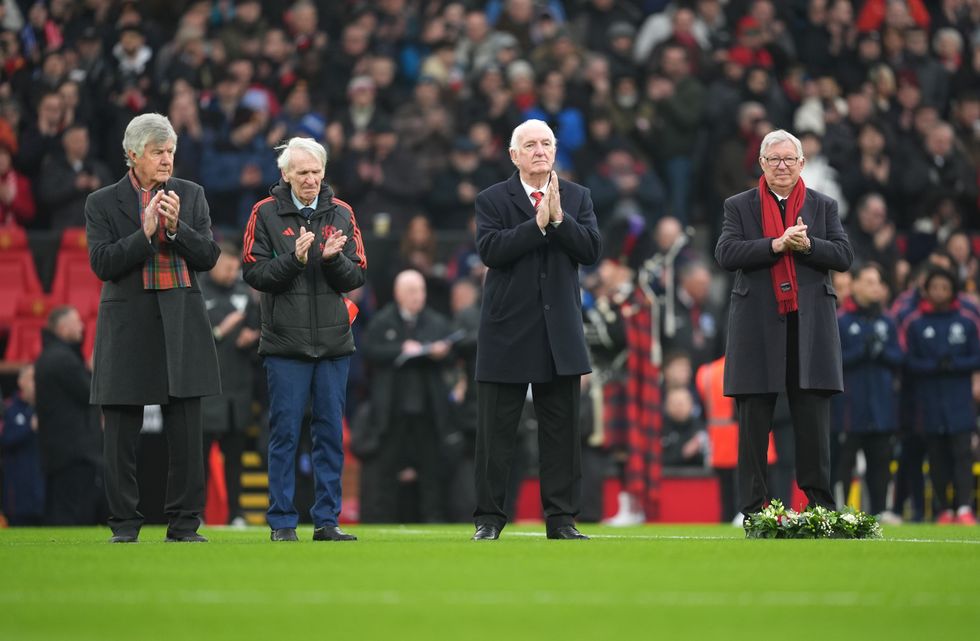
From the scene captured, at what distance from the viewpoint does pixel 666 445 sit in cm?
1792

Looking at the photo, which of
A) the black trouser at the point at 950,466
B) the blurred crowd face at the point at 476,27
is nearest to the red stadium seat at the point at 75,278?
the blurred crowd face at the point at 476,27

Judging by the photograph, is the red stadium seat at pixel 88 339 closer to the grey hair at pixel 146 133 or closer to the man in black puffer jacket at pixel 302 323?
the man in black puffer jacket at pixel 302 323

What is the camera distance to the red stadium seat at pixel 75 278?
18.0 meters

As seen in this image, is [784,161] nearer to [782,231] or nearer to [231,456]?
[782,231]

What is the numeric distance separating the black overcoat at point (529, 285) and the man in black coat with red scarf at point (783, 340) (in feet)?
3.07

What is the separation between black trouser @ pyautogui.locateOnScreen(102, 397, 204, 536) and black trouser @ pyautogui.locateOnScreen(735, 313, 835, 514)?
3135 mm

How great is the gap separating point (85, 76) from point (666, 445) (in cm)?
761

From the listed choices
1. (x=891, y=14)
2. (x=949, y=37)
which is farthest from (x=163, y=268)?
(x=949, y=37)

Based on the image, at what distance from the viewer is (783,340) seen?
10711 mm

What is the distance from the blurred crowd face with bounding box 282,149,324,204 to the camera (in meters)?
10.5

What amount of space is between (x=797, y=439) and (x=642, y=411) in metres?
6.76

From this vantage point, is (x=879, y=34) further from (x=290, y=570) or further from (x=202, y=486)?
(x=290, y=570)

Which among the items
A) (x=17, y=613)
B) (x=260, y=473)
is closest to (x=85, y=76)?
(x=260, y=473)

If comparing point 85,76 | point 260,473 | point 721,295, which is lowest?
point 260,473
